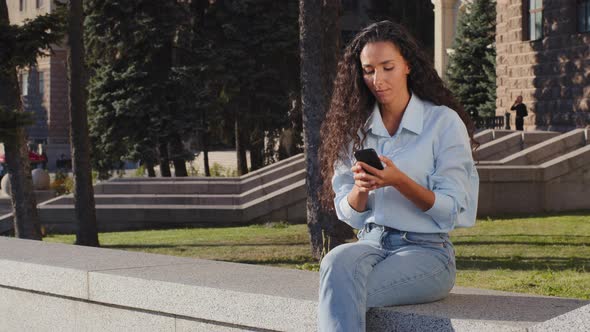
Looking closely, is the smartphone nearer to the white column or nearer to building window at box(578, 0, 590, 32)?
building window at box(578, 0, 590, 32)

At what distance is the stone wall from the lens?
78.6 feet

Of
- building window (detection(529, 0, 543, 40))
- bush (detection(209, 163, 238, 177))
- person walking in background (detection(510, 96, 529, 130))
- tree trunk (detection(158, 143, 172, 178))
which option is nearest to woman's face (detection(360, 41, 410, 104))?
person walking in background (detection(510, 96, 529, 130))

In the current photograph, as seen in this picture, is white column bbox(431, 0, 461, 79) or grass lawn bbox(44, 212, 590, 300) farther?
white column bbox(431, 0, 461, 79)

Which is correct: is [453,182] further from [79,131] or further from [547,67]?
[547,67]

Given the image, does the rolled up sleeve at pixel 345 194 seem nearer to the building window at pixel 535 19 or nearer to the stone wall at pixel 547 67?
the stone wall at pixel 547 67

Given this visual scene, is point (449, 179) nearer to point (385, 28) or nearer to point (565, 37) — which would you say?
point (385, 28)

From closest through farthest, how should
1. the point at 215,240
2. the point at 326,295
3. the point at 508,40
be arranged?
the point at 326,295
the point at 215,240
the point at 508,40

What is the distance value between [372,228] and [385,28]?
2.96 ft

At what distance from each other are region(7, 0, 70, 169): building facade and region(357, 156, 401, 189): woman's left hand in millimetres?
56967

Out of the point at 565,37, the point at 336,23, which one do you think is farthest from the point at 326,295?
the point at 565,37

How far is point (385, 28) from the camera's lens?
183 inches

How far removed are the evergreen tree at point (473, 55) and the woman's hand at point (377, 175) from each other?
34.6 meters

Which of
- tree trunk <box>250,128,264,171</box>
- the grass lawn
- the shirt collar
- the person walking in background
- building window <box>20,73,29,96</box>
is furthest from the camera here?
building window <box>20,73,29,96</box>

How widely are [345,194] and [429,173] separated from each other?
41 cm
